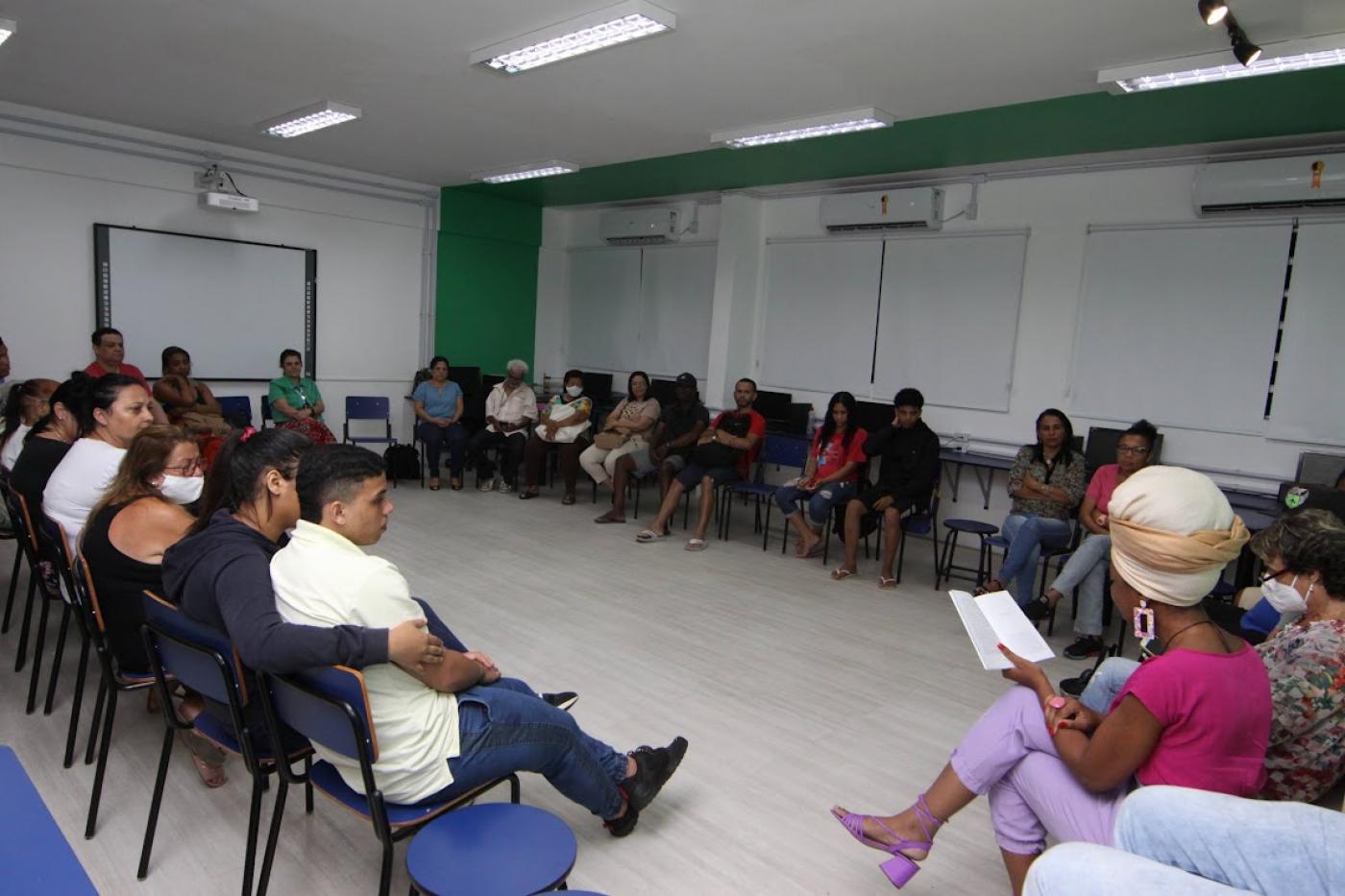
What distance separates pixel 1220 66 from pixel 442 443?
634 centimetres

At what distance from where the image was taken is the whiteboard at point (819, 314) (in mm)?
6812

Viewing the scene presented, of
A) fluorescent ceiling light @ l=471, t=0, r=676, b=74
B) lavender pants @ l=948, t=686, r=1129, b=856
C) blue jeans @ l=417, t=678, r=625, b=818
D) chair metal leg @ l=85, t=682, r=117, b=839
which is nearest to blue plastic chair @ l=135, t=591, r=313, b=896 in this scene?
chair metal leg @ l=85, t=682, r=117, b=839

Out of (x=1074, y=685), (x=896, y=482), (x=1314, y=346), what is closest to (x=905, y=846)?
(x=1074, y=685)

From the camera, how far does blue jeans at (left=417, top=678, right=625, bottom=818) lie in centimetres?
180

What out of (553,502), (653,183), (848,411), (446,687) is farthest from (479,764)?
(653,183)

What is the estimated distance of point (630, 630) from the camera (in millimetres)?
3955

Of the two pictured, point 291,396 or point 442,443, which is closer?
point 291,396

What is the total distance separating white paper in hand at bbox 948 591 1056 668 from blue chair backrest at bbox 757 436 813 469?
4.00 m

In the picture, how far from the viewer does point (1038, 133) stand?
500 cm

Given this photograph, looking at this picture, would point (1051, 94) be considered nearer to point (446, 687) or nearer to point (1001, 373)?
point (1001, 373)

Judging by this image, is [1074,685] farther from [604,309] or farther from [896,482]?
[604,309]

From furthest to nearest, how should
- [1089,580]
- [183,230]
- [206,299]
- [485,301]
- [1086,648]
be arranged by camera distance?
[485,301]
[206,299]
[183,230]
[1089,580]
[1086,648]

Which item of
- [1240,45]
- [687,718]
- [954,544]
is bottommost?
[687,718]

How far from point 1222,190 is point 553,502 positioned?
533 centimetres
